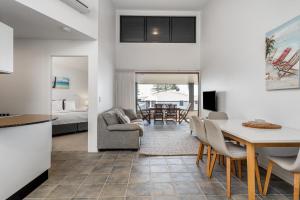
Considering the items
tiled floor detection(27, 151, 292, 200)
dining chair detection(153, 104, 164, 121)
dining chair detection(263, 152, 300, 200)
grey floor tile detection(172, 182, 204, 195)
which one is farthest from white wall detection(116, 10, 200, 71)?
dining chair detection(263, 152, 300, 200)

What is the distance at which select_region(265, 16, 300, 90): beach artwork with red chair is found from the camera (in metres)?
2.36

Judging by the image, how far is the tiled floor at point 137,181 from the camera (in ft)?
7.47

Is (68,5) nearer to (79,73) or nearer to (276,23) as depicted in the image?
(276,23)

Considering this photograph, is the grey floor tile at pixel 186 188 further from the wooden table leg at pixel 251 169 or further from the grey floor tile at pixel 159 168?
the wooden table leg at pixel 251 169

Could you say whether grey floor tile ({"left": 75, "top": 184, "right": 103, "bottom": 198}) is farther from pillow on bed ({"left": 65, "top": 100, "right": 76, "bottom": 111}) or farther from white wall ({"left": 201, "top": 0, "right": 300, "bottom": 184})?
pillow on bed ({"left": 65, "top": 100, "right": 76, "bottom": 111})

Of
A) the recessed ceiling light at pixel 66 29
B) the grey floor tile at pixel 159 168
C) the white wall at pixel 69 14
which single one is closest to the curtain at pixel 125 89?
the white wall at pixel 69 14

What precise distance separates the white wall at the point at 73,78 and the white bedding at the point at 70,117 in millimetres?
1516

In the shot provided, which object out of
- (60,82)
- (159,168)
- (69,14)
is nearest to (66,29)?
(69,14)

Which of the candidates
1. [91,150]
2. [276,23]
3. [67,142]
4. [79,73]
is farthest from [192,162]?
[79,73]

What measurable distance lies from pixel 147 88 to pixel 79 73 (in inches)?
159

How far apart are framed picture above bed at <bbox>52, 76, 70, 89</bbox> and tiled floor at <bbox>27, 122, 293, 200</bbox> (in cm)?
400

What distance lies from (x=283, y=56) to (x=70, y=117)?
5.32 meters

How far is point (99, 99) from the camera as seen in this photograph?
13.7 ft

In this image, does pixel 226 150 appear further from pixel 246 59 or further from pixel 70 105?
pixel 70 105
